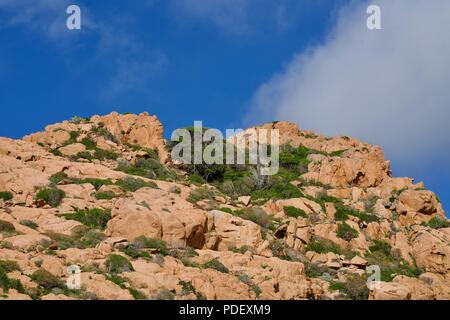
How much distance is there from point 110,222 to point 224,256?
533 centimetres

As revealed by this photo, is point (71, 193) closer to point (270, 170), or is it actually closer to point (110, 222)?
point (110, 222)

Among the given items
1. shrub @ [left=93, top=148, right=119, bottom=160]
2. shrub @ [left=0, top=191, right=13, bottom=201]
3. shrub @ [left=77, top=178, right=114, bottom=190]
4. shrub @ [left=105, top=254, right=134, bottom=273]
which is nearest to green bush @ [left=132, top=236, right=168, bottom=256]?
shrub @ [left=105, top=254, right=134, bottom=273]

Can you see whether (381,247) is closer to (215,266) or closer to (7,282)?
(215,266)

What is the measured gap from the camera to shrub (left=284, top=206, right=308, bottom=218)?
3822 centimetres

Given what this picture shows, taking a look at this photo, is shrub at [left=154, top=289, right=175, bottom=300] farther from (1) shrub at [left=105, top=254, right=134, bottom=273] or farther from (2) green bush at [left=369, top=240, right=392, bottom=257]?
(2) green bush at [left=369, top=240, right=392, bottom=257]

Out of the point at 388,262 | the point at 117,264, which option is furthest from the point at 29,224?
the point at 388,262

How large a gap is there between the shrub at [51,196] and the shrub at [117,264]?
774cm

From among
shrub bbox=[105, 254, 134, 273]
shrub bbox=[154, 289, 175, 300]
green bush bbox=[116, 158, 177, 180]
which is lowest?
shrub bbox=[154, 289, 175, 300]

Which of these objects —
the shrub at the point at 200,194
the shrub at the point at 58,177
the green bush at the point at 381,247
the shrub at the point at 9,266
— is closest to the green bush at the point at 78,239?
the shrub at the point at 9,266

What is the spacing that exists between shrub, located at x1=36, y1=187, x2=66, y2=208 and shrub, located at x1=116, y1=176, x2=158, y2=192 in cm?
412

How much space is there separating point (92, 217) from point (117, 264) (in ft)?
20.3

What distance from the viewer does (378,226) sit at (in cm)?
3962

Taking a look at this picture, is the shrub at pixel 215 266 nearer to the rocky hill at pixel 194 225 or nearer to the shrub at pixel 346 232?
the rocky hill at pixel 194 225

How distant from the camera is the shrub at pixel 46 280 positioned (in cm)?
2189
